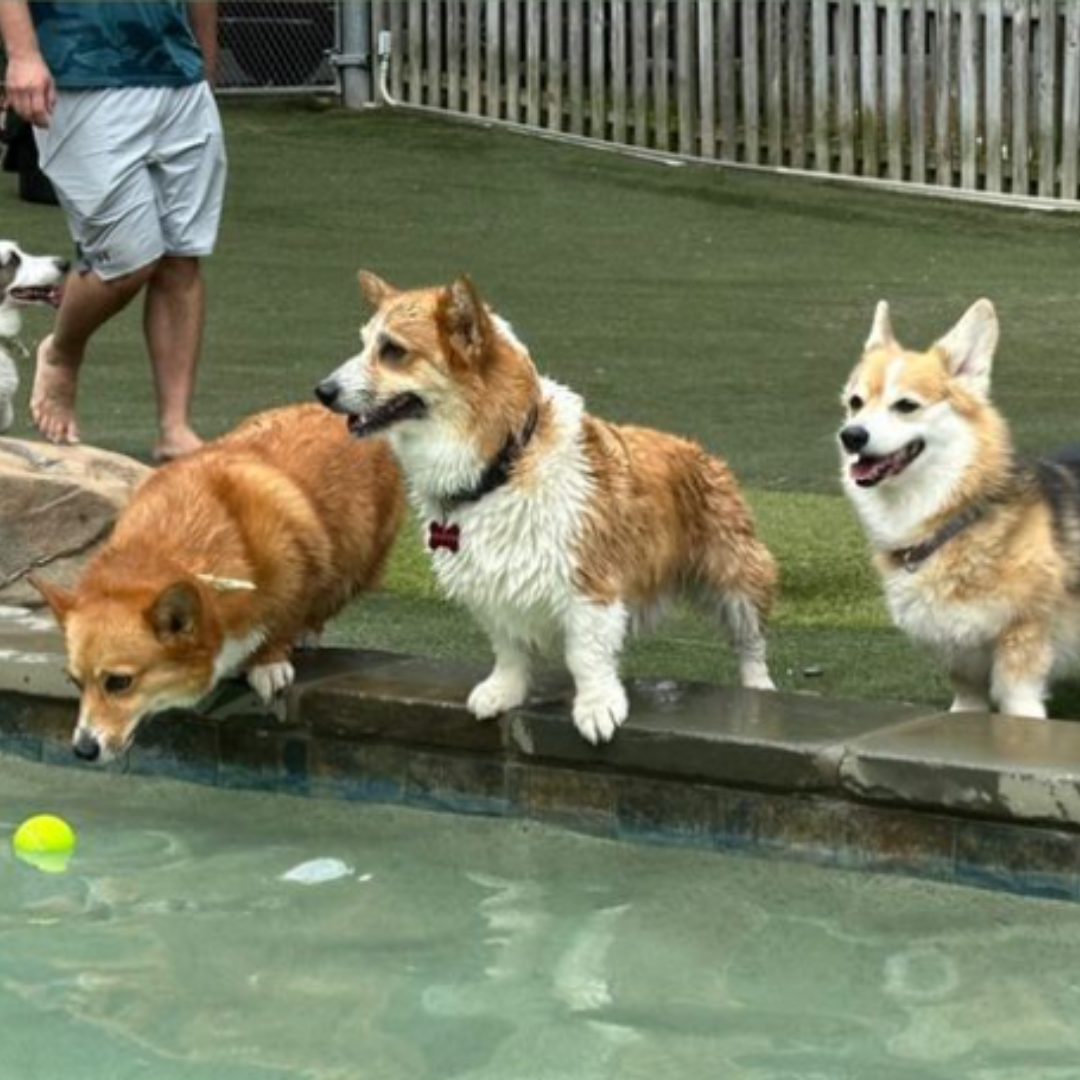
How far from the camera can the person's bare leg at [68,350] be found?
8.05m

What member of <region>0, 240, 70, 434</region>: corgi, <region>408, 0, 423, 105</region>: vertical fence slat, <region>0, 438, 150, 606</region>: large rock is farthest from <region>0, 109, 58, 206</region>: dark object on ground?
<region>408, 0, 423, 105</region>: vertical fence slat

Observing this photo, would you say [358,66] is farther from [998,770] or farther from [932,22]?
[998,770]

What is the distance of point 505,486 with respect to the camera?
17.6 ft

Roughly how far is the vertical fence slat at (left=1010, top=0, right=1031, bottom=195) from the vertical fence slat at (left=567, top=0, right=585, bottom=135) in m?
3.01

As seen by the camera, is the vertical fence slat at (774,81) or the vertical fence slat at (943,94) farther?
the vertical fence slat at (774,81)

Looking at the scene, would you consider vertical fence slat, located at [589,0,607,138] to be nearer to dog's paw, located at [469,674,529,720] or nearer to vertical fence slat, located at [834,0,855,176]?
vertical fence slat, located at [834,0,855,176]

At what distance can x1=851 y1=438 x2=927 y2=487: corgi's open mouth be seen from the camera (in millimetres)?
5453

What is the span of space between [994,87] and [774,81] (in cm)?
151

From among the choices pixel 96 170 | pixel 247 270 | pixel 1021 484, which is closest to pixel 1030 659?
pixel 1021 484

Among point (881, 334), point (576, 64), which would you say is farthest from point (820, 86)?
point (881, 334)

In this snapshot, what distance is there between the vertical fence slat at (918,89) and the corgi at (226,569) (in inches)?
387

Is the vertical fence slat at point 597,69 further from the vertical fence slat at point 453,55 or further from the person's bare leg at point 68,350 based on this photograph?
the person's bare leg at point 68,350

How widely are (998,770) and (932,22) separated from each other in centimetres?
1157

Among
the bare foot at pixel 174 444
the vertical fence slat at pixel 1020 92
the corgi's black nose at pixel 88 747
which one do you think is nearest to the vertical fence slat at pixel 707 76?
the vertical fence slat at pixel 1020 92
